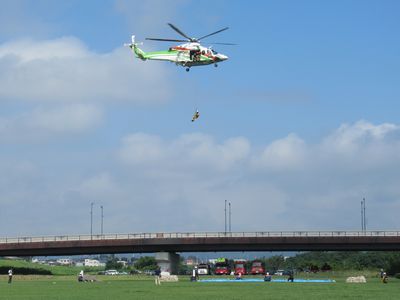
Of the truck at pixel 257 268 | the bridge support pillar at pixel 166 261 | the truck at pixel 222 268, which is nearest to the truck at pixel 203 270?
the truck at pixel 222 268

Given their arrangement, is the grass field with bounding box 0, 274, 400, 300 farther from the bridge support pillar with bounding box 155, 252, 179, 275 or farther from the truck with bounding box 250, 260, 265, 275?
the bridge support pillar with bounding box 155, 252, 179, 275

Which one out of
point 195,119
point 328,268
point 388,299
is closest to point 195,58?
point 195,119

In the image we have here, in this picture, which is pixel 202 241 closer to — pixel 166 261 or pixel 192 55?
pixel 166 261

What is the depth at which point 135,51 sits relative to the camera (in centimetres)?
11275

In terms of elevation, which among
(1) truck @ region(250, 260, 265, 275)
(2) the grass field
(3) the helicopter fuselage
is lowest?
(2) the grass field

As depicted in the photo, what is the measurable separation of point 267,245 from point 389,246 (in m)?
24.7

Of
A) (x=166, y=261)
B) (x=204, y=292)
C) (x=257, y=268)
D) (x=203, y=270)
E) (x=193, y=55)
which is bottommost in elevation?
(x=204, y=292)

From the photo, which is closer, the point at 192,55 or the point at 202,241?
the point at 192,55

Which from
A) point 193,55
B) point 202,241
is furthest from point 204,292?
point 202,241

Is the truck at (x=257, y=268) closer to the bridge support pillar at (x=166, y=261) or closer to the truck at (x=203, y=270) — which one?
the truck at (x=203, y=270)

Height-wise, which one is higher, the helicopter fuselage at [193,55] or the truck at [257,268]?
the helicopter fuselage at [193,55]

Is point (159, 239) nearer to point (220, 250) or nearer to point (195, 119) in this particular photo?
point (220, 250)

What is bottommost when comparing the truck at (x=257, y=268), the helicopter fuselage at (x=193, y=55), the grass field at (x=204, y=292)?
the grass field at (x=204, y=292)

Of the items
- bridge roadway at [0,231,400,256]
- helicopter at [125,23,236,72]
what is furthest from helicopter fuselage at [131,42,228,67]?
bridge roadway at [0,231,400,256]
